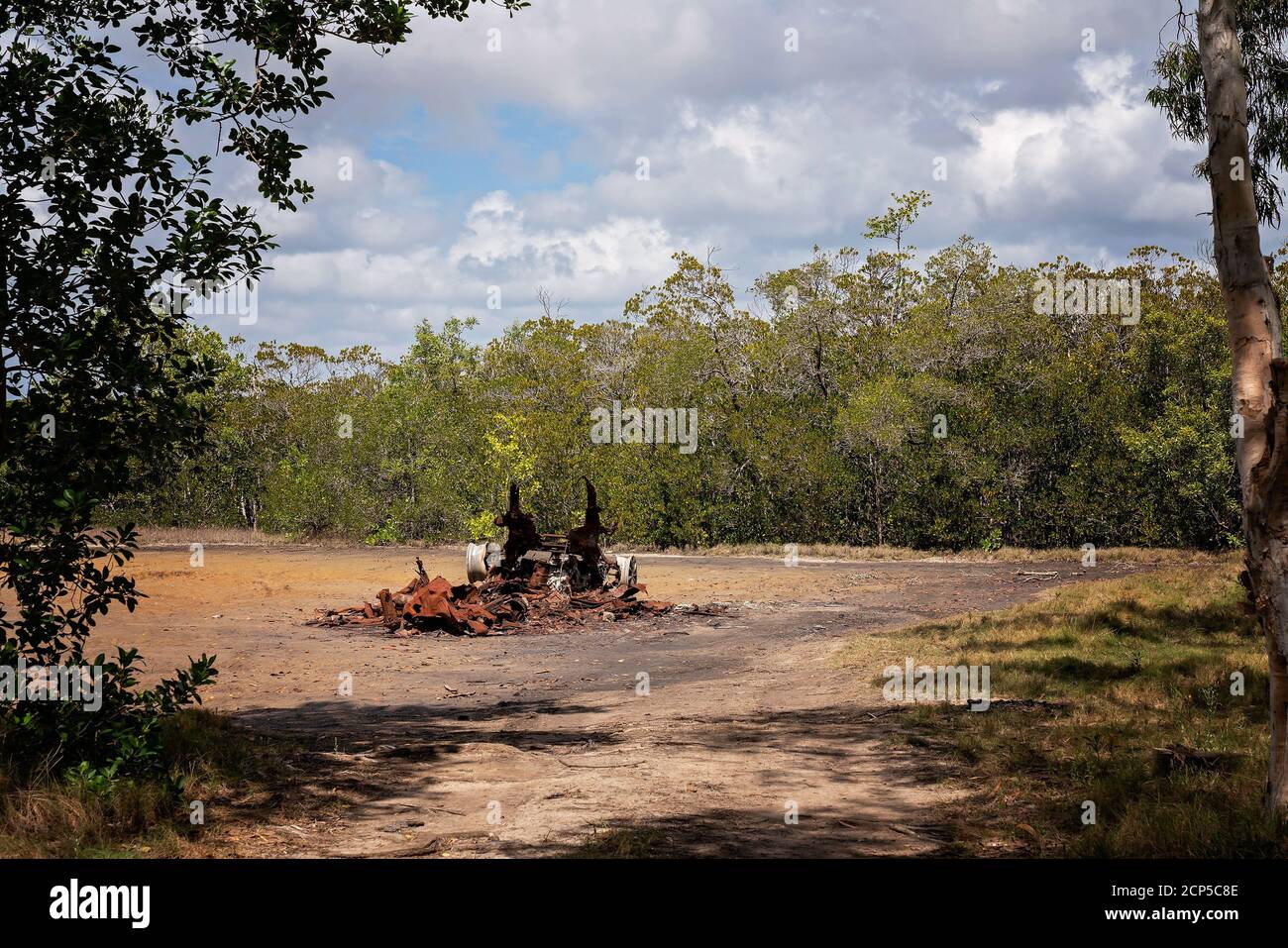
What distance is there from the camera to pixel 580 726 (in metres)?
10.5

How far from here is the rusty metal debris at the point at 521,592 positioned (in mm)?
18703

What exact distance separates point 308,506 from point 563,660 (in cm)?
3342

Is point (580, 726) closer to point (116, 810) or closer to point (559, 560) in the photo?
point (116, 810)

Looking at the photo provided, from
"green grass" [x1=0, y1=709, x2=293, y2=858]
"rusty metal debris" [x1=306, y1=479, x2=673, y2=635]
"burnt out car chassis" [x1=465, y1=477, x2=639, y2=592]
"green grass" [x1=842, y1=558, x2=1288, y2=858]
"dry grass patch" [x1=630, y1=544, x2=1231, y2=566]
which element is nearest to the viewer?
"green grass" [x1=0, y1=709, x2=293, y2=858]

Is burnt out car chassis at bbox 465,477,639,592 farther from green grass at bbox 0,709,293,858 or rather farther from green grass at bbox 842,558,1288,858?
green grass at bbox 0,709,293,858

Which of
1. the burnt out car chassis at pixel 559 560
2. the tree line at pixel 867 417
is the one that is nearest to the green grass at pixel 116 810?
the burnt out car chassis at pixel 559 560

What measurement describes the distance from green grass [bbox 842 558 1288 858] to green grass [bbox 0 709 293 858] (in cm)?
488

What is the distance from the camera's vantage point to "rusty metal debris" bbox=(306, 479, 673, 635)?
1870 centimetres

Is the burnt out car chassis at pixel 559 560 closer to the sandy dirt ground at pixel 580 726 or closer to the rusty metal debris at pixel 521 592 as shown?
the rusty metal debris at pixel 521 592

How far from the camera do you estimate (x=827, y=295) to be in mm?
38250

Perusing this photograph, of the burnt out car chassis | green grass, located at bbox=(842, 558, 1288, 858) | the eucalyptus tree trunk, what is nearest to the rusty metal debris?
the burnt out car chassis

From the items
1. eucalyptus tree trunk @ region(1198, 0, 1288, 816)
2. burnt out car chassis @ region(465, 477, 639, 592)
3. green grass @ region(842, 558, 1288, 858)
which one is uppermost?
eucalyptus tree trunk @ region(1198, 0, 1288, 816)
